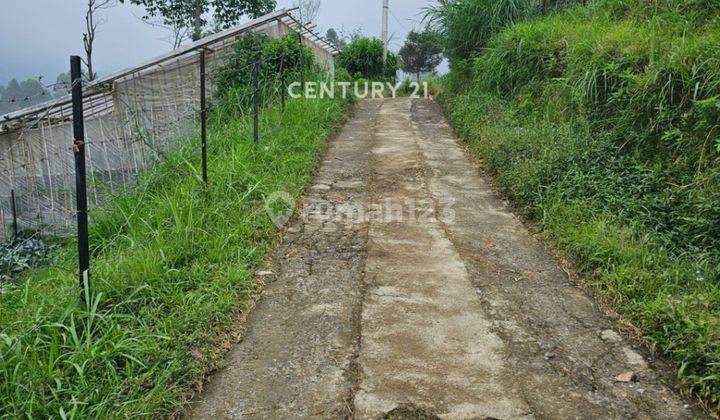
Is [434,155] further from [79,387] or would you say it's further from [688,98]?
[79,387]

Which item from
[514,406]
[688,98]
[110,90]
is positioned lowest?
[514,406]

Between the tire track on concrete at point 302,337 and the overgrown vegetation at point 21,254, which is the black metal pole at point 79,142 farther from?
the overgrown vegetation at point 21,254

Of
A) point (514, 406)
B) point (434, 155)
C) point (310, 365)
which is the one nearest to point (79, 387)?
point (310, 365)

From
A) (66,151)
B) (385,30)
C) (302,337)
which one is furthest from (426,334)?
(385,30)


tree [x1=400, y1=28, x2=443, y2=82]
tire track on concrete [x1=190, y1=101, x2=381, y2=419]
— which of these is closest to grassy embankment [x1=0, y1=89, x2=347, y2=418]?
tire track on concrete [x1=190, y1=101, x2=381, y2=419]

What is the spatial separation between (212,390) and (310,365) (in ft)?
1.50

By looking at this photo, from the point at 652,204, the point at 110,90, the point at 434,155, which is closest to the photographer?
the point at 652,204

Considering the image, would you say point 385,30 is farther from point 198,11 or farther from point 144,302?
point 144,302

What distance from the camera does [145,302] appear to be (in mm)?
2771

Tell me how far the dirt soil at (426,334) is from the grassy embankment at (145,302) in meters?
0.19

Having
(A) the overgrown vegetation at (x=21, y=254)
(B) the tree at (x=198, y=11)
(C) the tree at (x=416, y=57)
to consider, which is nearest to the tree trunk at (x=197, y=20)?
(B) the tree at (x=198, y=11)

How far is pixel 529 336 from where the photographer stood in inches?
107

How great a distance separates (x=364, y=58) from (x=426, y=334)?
1626 cm

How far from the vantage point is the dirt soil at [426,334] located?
7.17ft
